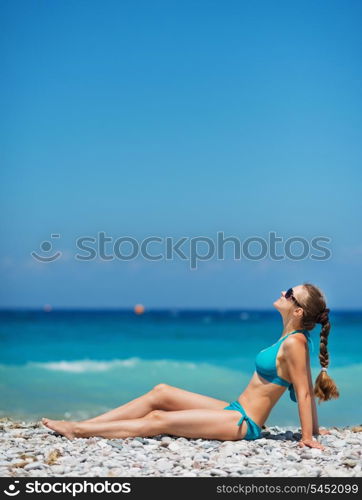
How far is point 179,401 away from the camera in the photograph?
3756mm

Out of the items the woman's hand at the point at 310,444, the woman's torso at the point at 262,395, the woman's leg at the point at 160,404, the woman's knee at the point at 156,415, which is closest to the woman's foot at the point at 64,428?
the woman's leg at the point at 160,404

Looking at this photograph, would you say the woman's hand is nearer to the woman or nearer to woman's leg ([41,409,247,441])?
the woman

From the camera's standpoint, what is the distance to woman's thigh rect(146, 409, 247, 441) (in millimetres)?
3605

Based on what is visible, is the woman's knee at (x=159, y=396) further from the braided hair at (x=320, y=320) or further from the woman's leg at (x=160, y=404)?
the braided hair at (x=320, y=320)

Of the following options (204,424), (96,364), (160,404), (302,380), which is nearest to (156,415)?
(160,404)

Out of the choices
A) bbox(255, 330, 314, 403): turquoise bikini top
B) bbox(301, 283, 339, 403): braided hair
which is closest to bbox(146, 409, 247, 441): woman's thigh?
bbox(255, 330, 314, 403): turquoise bikini top

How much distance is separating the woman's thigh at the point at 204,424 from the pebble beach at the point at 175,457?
0.15 feet

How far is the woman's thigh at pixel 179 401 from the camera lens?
374 centimetres

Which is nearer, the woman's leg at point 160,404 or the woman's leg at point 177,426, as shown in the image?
the woman's leg at point 177,426

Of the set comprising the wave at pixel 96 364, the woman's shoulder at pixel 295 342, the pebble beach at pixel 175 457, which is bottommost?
the pebble beach at pixel 175 457

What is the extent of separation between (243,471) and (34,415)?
13.5ft
